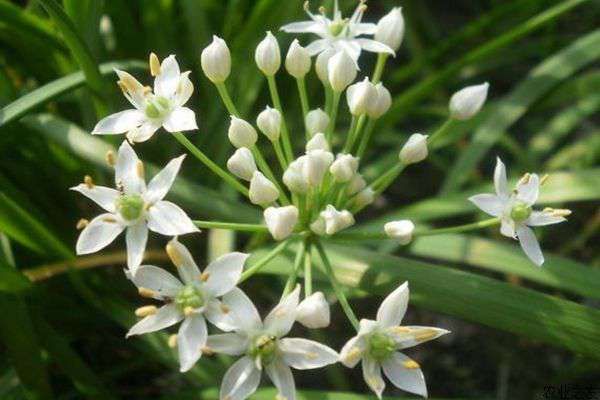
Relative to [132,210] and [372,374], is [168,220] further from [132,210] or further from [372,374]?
[372,374]

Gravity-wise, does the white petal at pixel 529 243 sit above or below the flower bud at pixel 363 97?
below

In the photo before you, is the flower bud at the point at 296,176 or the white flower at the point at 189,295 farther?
the flower bud at the point at 296,176

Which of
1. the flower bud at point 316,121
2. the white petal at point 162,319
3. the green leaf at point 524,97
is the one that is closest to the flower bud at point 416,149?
the flower bud at point 316,121

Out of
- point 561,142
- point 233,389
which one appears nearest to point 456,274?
point 233,389

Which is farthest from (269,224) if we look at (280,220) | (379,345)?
(379,345)

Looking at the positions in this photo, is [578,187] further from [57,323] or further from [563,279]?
[57,323]

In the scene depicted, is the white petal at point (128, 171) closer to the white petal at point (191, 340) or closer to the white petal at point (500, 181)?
the white petal at point (191, 340)

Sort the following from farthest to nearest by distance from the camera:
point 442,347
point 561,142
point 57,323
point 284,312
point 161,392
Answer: point 561,142, point 442,347, point 161,392, point 57,323, point 284,312
